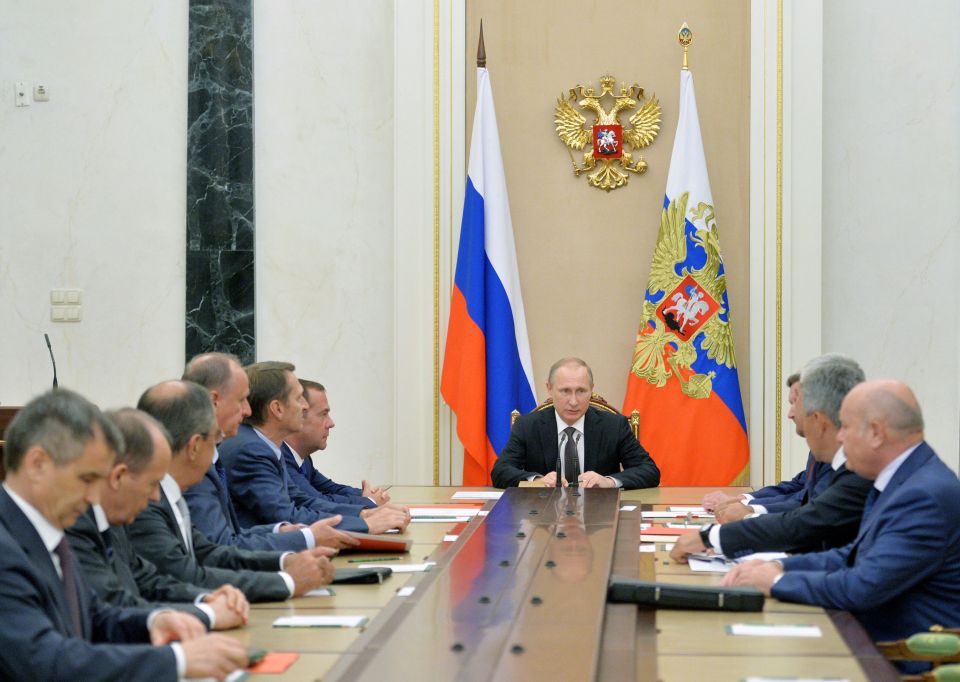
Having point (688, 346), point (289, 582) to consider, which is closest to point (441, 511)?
point (289, 582)

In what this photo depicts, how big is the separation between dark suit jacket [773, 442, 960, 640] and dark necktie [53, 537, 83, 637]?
5.91ft

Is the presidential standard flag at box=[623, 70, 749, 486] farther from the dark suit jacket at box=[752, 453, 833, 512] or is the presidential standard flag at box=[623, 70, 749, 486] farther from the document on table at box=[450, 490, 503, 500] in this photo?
the document on table at box=[450, 490, 503, 500]

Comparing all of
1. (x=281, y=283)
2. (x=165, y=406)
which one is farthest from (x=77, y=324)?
(x=165, y=406)

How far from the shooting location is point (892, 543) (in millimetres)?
3365

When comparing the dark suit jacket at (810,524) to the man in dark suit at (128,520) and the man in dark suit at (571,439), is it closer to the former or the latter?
the man in dark suit at (128,520)

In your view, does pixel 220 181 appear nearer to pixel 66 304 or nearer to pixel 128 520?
pixel 66 304

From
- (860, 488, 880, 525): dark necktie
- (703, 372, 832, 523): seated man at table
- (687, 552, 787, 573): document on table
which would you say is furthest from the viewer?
(703, 372, 832, 523): seated man at table

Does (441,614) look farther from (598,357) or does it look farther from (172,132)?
(172,132)

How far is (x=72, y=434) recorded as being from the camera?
8.28 ft

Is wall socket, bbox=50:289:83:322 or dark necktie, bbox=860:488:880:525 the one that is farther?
wall socket, bbox=50:289:83:322

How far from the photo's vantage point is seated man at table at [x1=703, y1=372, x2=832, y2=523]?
185 inches

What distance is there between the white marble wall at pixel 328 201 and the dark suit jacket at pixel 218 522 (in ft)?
11.8

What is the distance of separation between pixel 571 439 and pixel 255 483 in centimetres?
199

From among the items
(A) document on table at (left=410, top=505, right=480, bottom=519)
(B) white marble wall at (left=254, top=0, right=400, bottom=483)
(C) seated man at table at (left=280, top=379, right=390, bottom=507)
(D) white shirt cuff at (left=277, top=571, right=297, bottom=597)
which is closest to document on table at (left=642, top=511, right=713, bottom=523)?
(A) document on table at (left=410, top=505, right=480, bottom=519)
